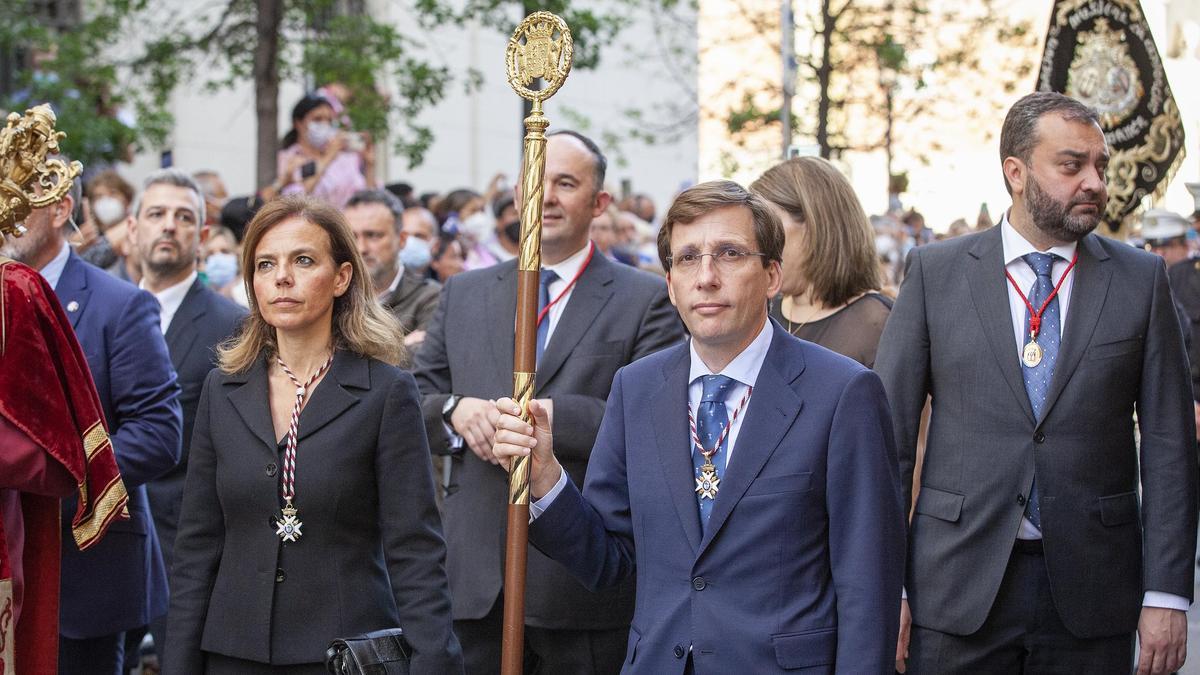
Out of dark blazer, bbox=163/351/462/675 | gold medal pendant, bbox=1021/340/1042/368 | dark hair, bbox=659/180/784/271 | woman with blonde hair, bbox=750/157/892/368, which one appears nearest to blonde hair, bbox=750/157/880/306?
woman with blonde hair, bbox=750/157/892/368

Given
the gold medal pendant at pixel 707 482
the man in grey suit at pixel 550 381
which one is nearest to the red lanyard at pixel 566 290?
the man in grey suit at pixel 550 381

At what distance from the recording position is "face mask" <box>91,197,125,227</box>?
37.9ft

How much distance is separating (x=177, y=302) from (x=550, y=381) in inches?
88.1

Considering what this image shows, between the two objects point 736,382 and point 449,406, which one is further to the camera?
point 449,406

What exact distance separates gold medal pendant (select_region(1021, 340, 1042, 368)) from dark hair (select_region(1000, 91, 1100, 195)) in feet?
1.78

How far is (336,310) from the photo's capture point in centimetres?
505

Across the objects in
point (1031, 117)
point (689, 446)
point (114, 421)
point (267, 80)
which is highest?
point (267, 80)

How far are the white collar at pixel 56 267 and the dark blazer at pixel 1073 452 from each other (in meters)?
3.00

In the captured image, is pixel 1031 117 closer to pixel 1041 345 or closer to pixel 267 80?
pixel 1041 345

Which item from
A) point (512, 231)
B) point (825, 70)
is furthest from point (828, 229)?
point (825, 70)

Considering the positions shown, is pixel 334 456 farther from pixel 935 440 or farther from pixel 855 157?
pixel 855 157

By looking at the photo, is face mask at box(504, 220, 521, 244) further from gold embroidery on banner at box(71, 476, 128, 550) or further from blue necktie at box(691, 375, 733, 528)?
blue necktie at box(691, 375, 733, 528)

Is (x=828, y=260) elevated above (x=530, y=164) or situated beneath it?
situated beneath

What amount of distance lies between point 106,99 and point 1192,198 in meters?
10.2
